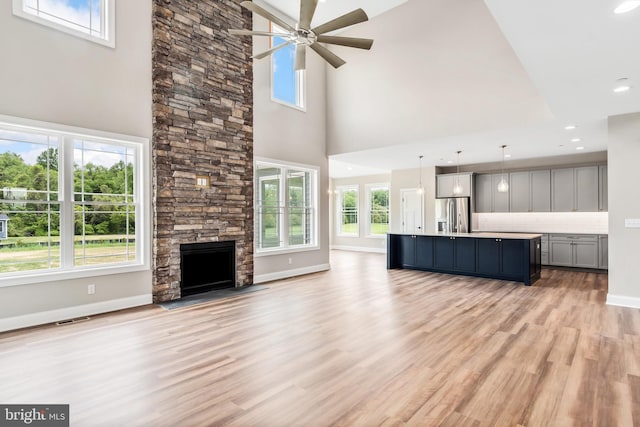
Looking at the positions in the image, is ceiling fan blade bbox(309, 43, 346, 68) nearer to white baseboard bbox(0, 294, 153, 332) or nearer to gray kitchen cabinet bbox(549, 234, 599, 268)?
white baseboard bbox(0, 294, 153, 332)

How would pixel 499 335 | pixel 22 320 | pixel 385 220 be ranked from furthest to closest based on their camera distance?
1. pixel 385 220
2. pixel 22 320
3. pixel 499 335

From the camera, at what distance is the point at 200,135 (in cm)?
574

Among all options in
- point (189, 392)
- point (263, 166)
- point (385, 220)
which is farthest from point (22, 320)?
point (385, 220)

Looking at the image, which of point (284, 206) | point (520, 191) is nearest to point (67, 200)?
point (284, 206)

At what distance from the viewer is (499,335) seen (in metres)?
3.75

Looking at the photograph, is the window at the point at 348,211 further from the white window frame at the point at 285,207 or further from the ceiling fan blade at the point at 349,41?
the ceiling fan blade at the point at 349,41

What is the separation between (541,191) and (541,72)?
6.04 m

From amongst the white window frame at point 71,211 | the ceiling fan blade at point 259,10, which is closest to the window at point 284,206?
the white window frame at point 71,211

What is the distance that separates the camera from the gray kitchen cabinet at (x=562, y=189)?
8148 millimetres

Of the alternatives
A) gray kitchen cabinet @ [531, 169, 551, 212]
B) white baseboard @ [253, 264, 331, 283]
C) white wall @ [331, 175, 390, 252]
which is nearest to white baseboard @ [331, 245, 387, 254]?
white wall @ [331, 175, 390, 252]

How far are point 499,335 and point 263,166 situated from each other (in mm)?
5037

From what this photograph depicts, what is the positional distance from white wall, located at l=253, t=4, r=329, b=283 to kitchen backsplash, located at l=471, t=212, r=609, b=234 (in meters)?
4.53

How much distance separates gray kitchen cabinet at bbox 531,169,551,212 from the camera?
8438mm

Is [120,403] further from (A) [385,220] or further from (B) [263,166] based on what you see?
(A) [385,220]
